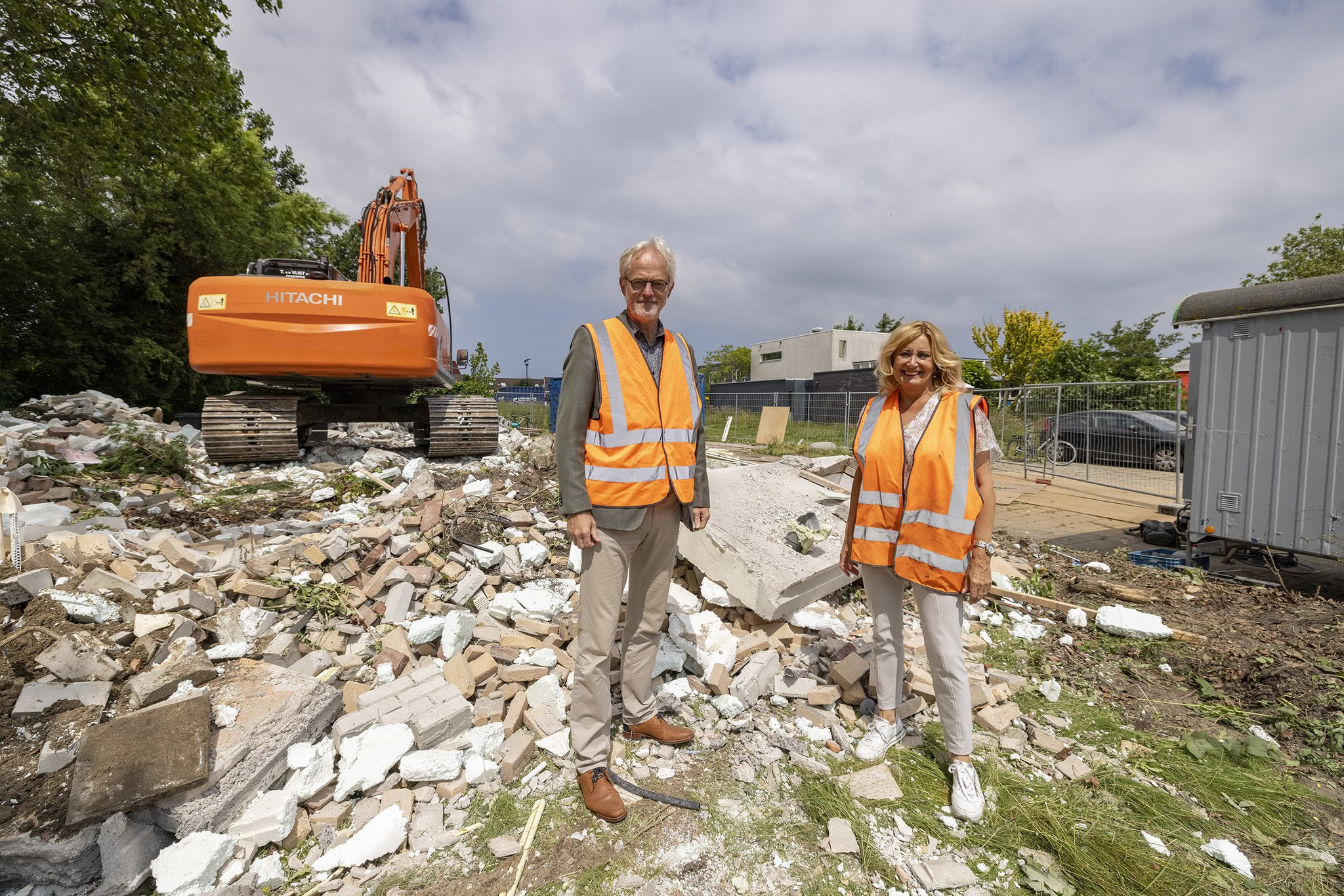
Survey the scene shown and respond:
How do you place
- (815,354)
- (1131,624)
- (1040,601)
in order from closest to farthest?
(1131,624)
(1040,601)
(815,354)

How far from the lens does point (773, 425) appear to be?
59.3ft

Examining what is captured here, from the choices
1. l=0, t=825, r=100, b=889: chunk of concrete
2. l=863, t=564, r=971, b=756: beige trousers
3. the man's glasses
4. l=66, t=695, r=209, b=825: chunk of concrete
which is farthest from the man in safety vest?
l=0, t=825, r=100, b=889: chunk of concrete

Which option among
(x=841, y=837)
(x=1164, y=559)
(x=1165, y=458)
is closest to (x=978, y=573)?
(x=841, y=837)

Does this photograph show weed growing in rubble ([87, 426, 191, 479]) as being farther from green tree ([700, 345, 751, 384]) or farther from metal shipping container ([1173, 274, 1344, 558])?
green tree ([700, 345, 751, 384])

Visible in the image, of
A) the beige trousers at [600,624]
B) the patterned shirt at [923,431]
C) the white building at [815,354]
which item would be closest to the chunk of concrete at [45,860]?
the beige trousers at [600,624]

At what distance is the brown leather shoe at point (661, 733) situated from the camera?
2.76m

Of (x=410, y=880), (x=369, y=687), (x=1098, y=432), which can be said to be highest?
(x=1098, y=432)

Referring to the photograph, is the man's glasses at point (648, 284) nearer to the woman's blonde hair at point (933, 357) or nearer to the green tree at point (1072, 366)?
the woman's blonde hair at point (933, 357)

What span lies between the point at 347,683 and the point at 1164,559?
6686 mm

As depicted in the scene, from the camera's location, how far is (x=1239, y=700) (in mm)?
3234

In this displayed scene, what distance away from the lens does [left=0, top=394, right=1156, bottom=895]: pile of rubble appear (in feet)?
6.97

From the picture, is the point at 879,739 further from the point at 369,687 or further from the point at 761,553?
the point at 369,687

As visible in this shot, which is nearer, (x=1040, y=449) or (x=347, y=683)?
(x=347, y=683)

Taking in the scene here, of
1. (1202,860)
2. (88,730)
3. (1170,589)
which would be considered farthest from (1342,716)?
(88,730)
